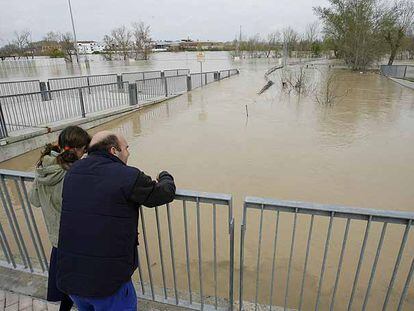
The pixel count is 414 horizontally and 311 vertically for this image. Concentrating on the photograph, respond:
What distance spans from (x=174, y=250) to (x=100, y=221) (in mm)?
2693

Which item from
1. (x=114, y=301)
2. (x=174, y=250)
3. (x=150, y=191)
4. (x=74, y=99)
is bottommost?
(x=174, y=250)

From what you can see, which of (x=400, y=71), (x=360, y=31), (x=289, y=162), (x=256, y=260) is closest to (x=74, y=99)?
(x=289, y=162)

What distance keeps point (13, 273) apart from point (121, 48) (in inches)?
2770

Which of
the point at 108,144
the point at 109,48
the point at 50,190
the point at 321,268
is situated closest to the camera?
the point at 108,144

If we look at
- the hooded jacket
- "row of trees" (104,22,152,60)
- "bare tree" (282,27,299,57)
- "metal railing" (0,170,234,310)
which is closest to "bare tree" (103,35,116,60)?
"row of trees" (104,22,152,60)

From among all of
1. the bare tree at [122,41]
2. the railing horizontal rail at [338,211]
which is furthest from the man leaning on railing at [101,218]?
the bare tree at [122,41]

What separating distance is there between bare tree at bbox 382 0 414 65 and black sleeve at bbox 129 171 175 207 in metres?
41.4

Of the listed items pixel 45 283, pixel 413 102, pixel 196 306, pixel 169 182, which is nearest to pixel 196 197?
pixel 169 182

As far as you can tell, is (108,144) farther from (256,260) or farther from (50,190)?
(256,260)

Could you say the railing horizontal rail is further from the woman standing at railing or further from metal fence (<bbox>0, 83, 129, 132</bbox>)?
metal fence (<bbox>0, 83, 129, 132</bbox>)

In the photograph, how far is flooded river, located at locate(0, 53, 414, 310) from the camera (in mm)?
3920

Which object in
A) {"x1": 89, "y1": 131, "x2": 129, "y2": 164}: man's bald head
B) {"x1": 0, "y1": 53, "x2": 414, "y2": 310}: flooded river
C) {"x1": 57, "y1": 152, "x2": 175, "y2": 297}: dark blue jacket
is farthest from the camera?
{"x1": 0, "y1": 53, "x2": 414, "y2": 310}: flooded river

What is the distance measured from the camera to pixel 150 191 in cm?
182

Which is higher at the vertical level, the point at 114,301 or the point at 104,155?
the point at 104,155
